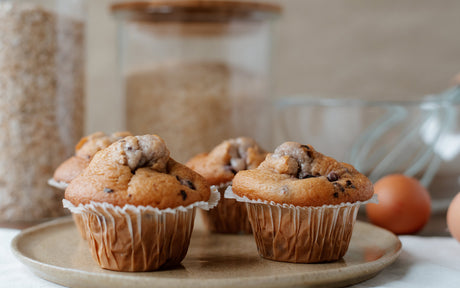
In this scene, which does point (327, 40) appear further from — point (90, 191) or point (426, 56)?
point (90, 191)

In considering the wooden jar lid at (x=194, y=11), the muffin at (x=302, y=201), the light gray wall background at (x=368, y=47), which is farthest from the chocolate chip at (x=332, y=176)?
the light gray wall background at (x=368, y=47)

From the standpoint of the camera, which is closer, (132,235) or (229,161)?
(132,235)

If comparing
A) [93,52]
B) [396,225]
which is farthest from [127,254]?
[93,52]

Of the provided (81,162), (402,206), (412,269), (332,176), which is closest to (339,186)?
(332,176)

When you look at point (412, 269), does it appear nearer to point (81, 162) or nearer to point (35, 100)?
point (81, 162)

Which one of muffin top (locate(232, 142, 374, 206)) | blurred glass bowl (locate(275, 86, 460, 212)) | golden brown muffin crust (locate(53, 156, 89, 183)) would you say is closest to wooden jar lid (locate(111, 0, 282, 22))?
blurred glass bowl (locate(275, 86, 460, 212))

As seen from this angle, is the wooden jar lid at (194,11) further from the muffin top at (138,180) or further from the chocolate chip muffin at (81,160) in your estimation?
the muffin top at (138,180)
